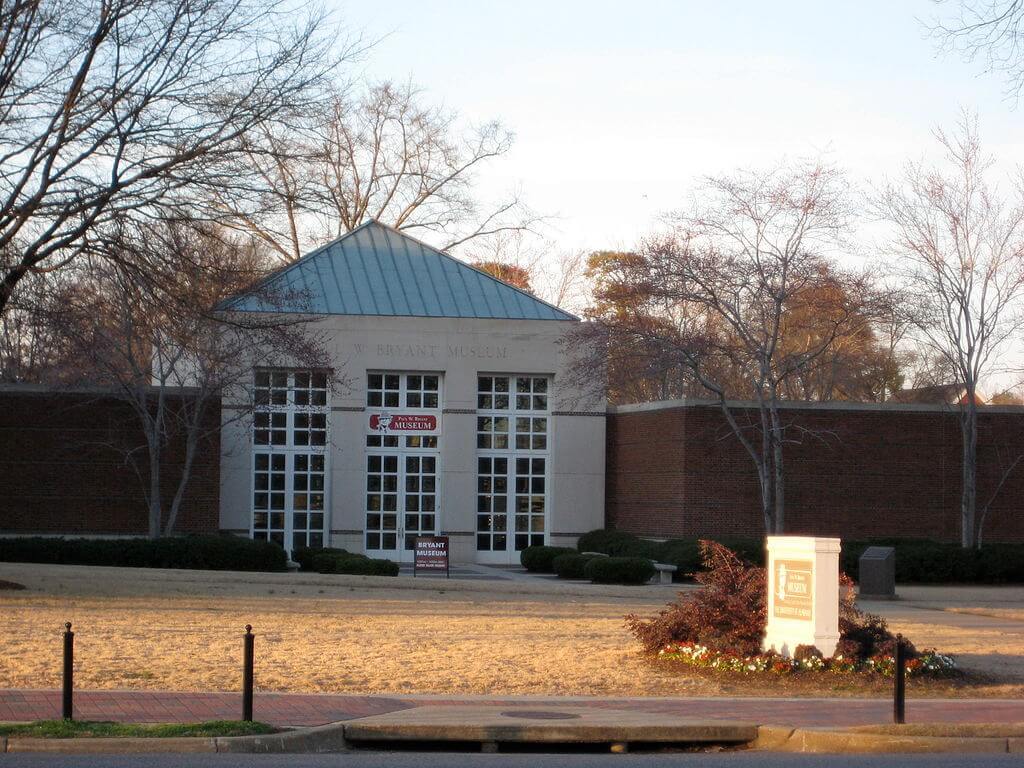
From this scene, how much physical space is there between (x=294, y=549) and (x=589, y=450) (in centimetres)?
825

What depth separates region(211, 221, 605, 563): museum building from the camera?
1379 inches

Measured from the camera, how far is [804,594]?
13.9 m

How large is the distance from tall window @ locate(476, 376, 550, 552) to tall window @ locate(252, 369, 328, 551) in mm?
4218

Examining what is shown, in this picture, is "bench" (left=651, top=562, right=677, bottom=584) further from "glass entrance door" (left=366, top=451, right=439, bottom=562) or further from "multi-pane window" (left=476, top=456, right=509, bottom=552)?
"glass entrance door" (left=366, top=451, right=439, bottom=562)

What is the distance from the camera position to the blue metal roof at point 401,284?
35.8 m

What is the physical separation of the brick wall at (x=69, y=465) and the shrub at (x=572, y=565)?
979 cm

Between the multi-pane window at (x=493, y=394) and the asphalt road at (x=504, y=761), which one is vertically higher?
the multi-pane window at (x=493, y=394)

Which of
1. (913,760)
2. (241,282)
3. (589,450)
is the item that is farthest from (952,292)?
(913,760)

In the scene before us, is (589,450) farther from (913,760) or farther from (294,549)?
(913,760)

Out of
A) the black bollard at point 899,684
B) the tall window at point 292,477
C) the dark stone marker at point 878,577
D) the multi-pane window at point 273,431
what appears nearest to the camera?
the black bollard at point 899,684

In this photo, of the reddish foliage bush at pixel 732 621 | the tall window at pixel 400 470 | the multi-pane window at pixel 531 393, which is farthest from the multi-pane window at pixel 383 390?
the reddish foliage bush at pixel 732 621

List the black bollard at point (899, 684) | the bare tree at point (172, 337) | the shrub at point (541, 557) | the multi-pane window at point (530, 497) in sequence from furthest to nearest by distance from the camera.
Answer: the multi-pane window at point (530, 497)
the shrub at point (541, 557)
the bare tree at point (172, 337)
the black bollard at point (899, 684)

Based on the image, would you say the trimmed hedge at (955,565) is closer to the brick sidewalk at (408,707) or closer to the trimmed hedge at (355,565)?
the trimmed hedge at (355,565)

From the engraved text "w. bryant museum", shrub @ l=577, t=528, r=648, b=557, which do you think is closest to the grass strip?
shrub @ l=577, t=528, r=648, b=557
